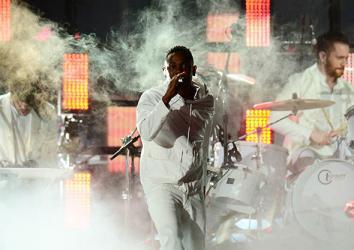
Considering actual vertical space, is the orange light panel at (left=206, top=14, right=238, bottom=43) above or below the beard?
above

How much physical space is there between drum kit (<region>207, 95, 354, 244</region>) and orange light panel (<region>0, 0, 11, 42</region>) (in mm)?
3434

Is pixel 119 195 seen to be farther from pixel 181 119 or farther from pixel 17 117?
pixel 181 119

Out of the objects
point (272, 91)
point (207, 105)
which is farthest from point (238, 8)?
point (207, 105)

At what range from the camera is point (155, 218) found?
12.3ft

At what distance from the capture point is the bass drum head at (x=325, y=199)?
288 inches

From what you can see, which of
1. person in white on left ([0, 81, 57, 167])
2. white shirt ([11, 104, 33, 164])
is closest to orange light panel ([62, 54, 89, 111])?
person in white on left ([0, 81, 57, 167])

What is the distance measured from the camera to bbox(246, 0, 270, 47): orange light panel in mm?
8008

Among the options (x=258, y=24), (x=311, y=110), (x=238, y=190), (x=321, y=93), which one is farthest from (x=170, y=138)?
(x=321, y=93)

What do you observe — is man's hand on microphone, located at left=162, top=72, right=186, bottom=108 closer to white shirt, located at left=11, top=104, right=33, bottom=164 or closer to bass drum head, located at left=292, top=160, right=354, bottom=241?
white shirt, located at left=11, top=104, right=33, bottom=164

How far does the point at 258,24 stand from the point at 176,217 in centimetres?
497

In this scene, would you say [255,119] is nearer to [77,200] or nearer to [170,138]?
[77,200]

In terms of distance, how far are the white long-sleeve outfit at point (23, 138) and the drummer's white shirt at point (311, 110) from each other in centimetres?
338

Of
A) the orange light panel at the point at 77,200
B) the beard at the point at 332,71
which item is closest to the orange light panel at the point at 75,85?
the orange light panel at the point at 77,200

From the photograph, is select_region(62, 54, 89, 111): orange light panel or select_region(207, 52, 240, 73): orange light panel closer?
select_region(62, 54, 89, 111): orange light panel
